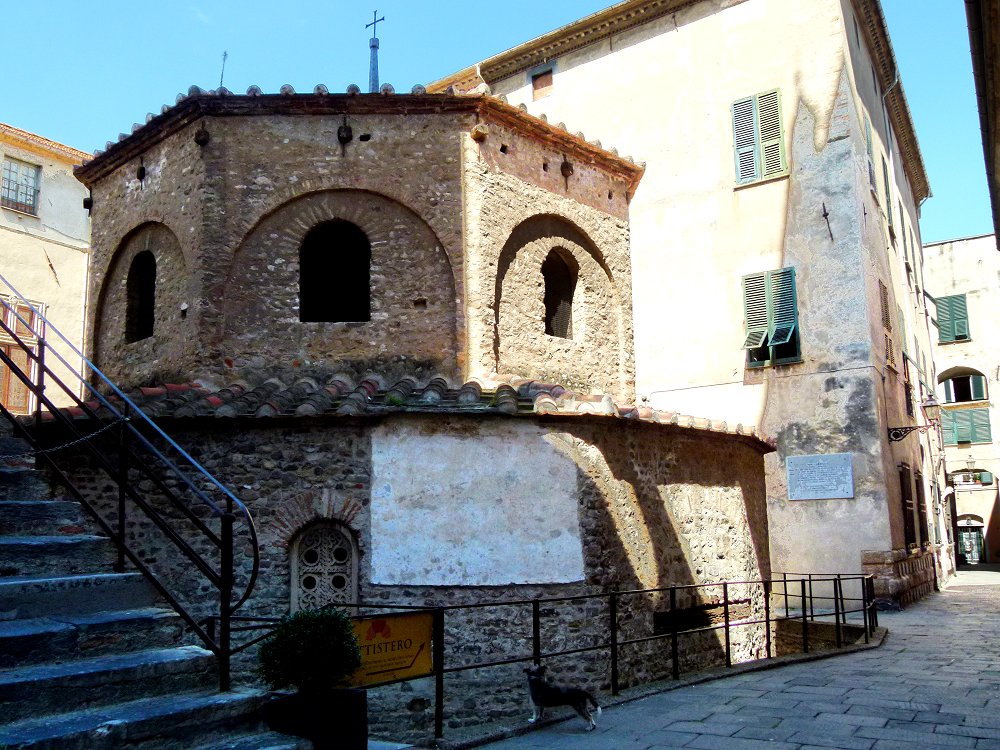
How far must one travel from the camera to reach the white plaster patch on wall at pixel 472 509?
31.2ft

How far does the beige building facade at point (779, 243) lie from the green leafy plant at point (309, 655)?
13533mm

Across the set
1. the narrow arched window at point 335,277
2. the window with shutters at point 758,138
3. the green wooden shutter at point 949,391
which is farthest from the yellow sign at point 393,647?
the green wooden shutter at point 949,391

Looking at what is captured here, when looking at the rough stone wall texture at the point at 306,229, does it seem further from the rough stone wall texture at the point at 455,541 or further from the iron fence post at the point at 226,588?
the iron fence post at the point at 226,588

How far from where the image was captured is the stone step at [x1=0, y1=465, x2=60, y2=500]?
5.23 meters

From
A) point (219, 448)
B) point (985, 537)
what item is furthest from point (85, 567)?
point (985, 537)

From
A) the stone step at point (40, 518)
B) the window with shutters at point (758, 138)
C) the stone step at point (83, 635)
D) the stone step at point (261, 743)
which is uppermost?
the window with shutters at point (758, 138)

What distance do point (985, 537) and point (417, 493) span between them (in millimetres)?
28223

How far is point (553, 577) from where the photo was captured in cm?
971

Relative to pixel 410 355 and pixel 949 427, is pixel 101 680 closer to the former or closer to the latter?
pixel 410 355

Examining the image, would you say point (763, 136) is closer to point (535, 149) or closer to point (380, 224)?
point (535, 149)

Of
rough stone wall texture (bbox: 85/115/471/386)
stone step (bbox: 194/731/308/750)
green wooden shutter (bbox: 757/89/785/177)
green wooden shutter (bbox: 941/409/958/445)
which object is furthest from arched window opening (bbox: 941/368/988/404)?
stone step (bbox: 194/731/308/750)

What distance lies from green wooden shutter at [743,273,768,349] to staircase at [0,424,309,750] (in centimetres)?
1502

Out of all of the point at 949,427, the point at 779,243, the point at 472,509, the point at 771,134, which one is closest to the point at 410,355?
the point at 472,509

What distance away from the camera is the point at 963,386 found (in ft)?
104
